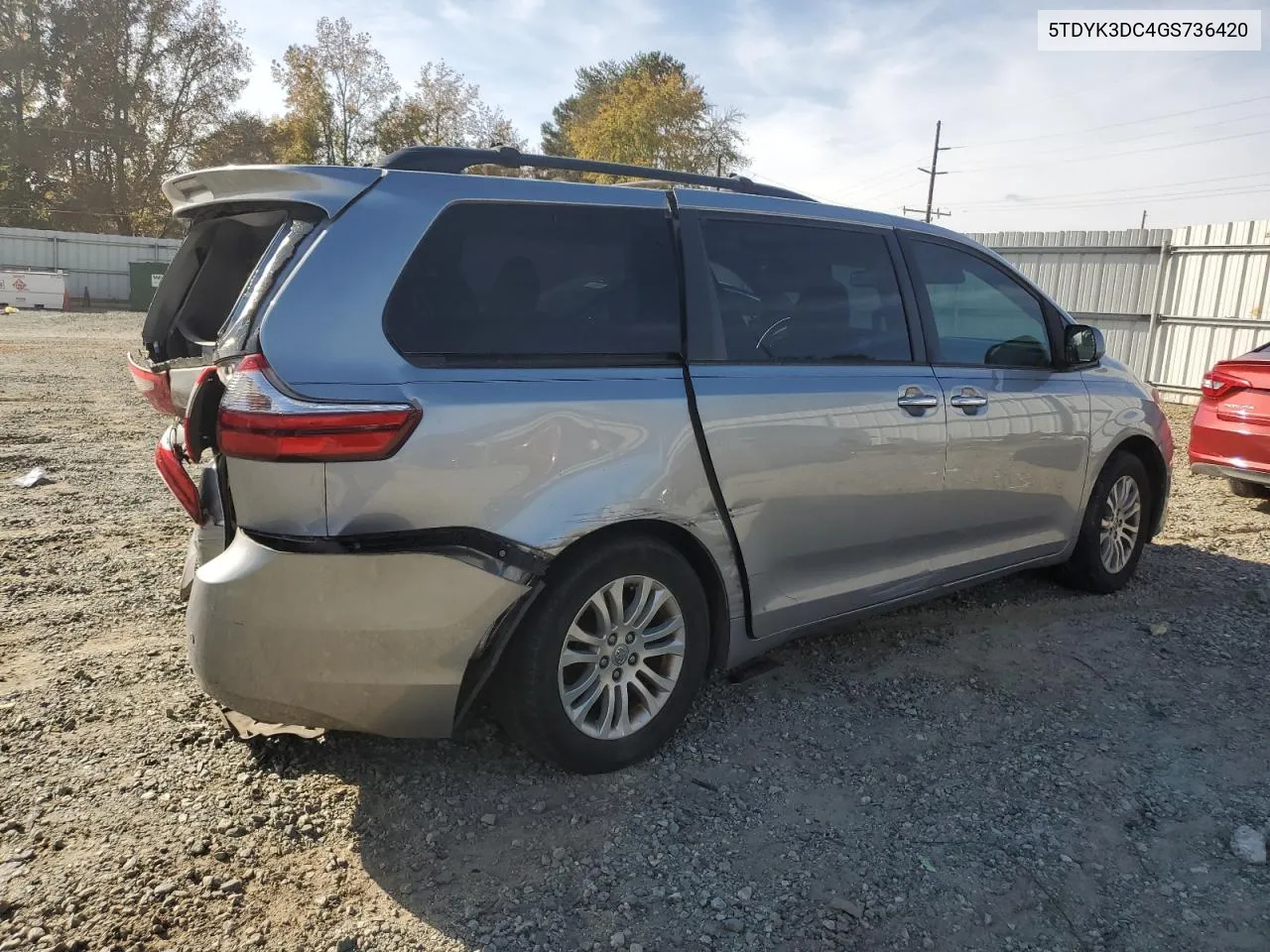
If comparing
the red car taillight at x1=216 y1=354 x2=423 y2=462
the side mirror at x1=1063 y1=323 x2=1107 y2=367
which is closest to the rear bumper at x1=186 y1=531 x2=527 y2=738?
the red car taillight at x1=216 y1=354 x2=423 y2=462

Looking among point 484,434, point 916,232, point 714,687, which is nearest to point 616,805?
point 714,687

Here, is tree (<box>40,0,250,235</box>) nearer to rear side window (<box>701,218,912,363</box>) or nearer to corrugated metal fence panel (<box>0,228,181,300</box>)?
corrugated metal fence panel (<box>0,228,181,300</box>)

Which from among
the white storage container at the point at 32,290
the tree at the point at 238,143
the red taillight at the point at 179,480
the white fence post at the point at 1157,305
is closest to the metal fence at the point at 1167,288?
the white fence post at the point at 1157,305

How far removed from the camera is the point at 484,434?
2580 millimetres

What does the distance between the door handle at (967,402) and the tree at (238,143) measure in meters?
50.7

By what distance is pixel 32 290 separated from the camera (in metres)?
30.4

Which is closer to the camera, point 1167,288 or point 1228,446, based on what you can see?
point 1228,446

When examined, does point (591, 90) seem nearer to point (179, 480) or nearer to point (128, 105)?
point (128, 105)

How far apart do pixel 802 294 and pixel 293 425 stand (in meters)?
1.98

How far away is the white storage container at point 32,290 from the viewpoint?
98.6ft

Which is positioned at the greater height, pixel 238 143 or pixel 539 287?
pixel 238 143

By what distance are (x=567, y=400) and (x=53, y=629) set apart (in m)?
2.80

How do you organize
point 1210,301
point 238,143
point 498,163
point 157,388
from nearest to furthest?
point 498,163, point 157,388, point 1210,301, point 238,143

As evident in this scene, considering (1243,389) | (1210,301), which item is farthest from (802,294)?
(1210,301)
